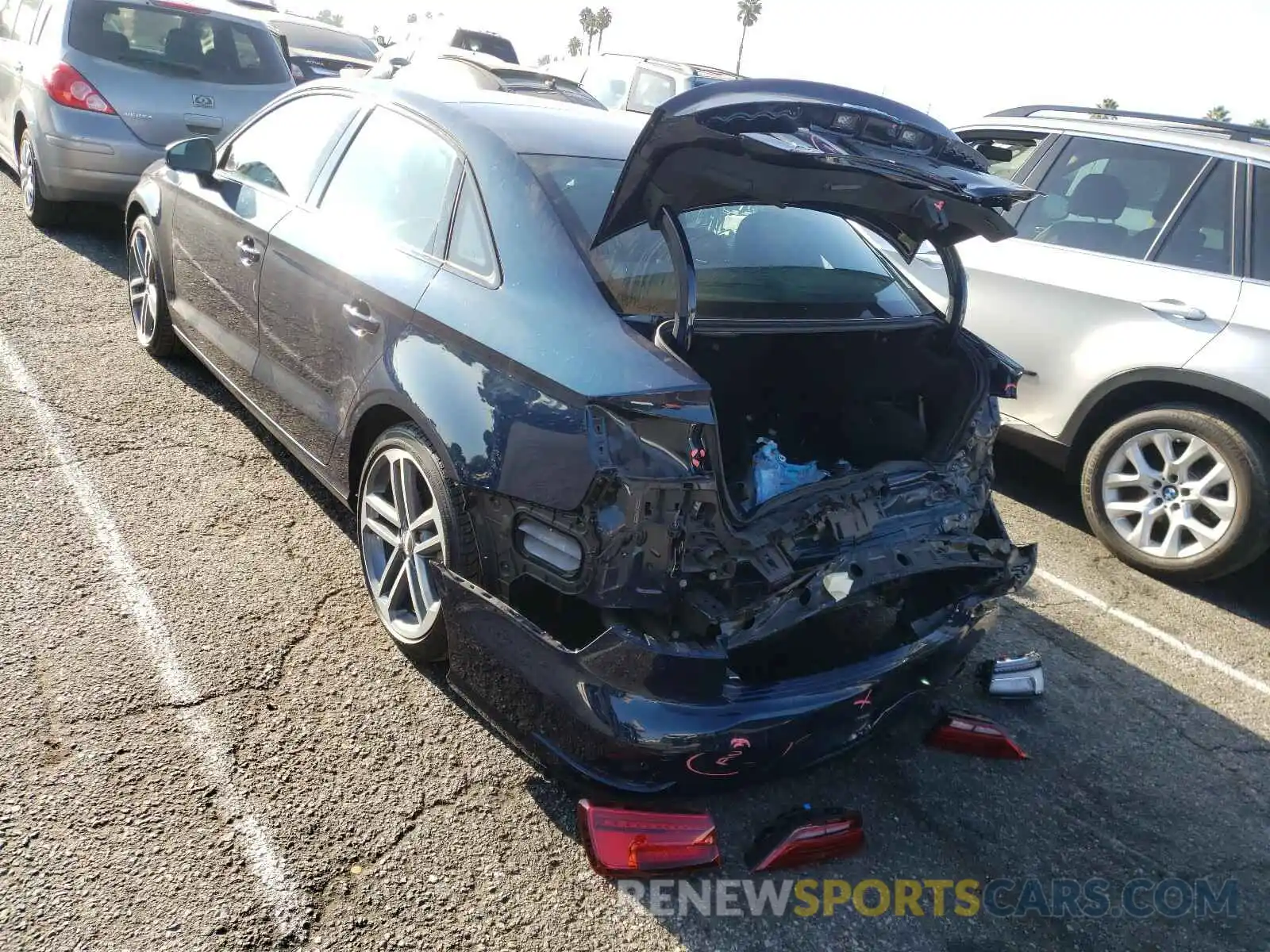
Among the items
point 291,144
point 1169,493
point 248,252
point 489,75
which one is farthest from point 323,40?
point 1169,493

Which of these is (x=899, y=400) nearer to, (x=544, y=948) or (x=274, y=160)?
(x=544, y=948)

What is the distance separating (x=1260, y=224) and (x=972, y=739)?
2847 millimetres

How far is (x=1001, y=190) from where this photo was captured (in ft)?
8.33

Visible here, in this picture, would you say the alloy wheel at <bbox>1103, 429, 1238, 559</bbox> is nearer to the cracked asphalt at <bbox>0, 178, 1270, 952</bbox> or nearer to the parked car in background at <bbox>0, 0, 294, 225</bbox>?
the cracked asphalt at <bbox>0, 178, 1270, 952</bbox>

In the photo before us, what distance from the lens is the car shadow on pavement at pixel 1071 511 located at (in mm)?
4469

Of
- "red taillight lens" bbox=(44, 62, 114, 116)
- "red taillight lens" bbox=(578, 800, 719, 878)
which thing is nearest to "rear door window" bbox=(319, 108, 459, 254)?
"red taillight lens" bbox=(578, 800, 719, 878)

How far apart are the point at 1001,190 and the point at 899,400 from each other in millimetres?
869

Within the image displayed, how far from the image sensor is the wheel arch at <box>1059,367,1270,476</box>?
4.16 meters

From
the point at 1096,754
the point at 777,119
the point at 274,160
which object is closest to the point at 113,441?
the point at 274,160

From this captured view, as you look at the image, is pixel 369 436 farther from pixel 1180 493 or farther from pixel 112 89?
pixel 112 89

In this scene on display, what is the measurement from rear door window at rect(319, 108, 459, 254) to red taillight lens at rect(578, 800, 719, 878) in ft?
5.67

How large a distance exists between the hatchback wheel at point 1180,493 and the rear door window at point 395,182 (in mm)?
3305

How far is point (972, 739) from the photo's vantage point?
9.96ft

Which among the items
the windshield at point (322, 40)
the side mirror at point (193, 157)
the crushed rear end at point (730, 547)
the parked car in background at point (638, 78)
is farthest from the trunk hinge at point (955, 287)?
the windshield at point (322, 40)
